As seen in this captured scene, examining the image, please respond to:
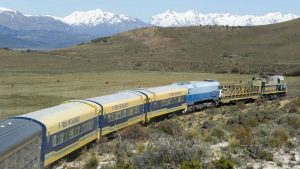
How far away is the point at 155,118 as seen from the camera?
124 feet

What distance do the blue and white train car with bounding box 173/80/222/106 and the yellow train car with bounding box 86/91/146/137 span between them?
943 centimetres

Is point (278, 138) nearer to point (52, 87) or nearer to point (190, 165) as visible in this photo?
point (190, 165)

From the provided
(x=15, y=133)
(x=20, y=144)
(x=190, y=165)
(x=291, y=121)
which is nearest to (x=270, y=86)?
(x=291, y=121)

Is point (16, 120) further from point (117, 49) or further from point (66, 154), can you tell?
point (117, 49)

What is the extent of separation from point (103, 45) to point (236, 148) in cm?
14015

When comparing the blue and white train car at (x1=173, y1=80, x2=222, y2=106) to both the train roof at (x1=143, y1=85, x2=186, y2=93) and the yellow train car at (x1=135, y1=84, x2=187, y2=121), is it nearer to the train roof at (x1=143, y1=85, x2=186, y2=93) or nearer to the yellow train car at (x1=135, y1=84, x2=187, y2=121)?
the yellow train car at (x1=135, y1=84, x2=187, y2=121)

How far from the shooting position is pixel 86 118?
2503 cm

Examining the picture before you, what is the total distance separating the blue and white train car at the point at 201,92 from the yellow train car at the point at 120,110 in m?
9.43

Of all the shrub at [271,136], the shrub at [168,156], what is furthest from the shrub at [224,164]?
the shrub at [271,136]

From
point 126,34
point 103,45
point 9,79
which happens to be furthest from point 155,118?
point 126,34

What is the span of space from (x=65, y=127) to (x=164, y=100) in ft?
57.6

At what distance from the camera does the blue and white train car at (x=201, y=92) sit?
1746 inches

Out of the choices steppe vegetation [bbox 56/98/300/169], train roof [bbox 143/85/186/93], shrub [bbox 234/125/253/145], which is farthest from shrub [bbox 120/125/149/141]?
Answer: train roof [bbox 143/85/186/93]

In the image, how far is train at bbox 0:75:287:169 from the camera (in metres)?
15.9
